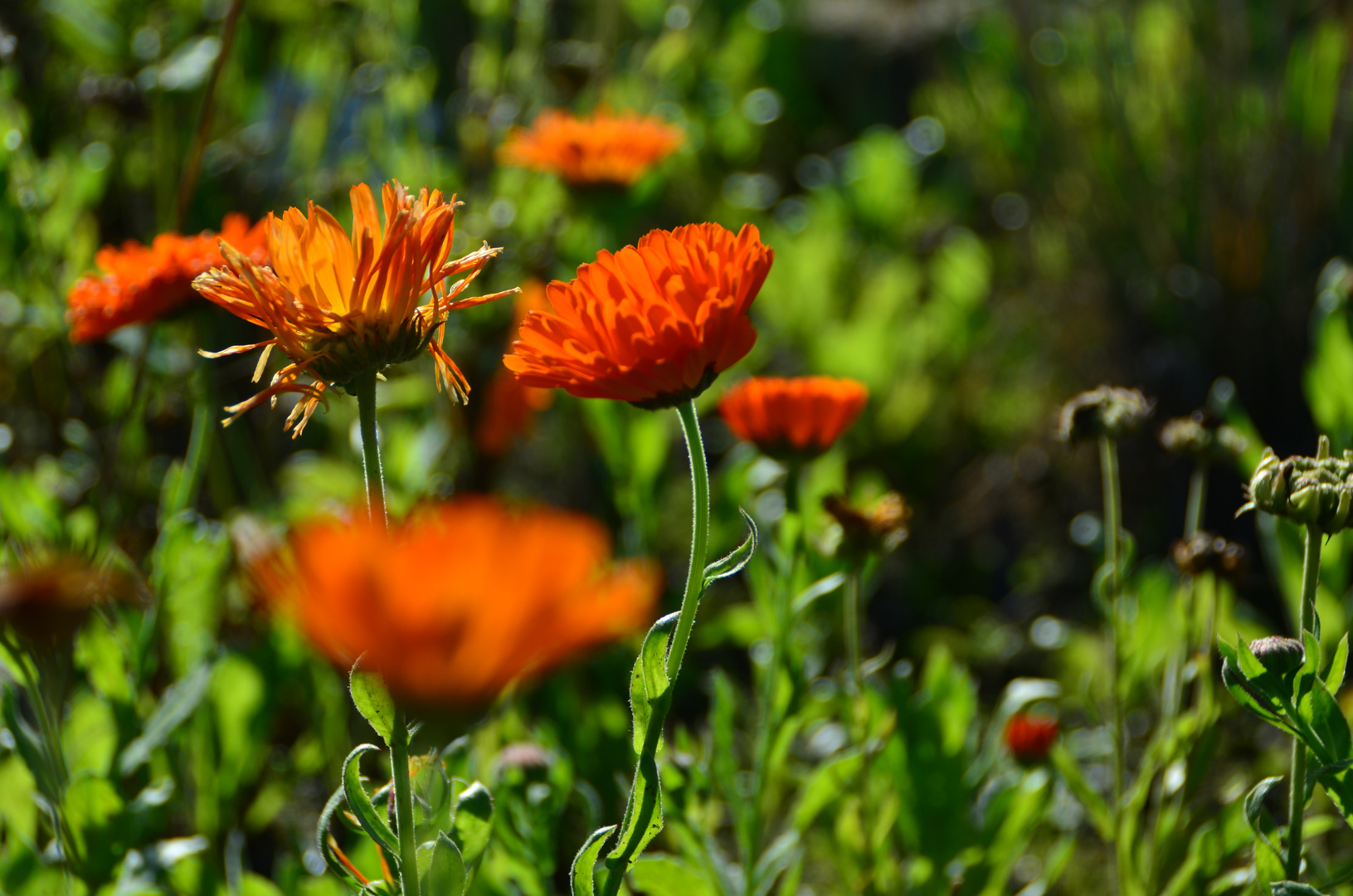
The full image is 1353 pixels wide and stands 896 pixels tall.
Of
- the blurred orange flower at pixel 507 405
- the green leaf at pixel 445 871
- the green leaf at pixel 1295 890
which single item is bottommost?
the blurred orange flower at pixel 507 405

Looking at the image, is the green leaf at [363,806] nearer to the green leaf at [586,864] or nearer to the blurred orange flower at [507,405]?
the green leaf at [586,864]

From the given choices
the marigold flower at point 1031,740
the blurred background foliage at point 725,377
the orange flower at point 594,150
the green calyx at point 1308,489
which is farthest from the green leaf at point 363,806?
the orange flower at point 594,150

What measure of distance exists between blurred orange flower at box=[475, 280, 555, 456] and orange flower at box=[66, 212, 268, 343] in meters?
0.62

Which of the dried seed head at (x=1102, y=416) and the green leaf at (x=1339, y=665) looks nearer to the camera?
the green leaf at (x=1339, y=665)

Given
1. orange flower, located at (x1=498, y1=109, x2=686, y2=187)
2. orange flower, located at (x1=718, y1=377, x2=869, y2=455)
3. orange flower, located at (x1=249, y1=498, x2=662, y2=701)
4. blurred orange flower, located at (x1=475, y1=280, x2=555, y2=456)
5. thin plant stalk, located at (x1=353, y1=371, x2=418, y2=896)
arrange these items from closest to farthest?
orange flower, located at (x1=249, y1=498, x2=662, y2=701) < thin plant stalk, located at (x1=353, y1=371, x2=418, y2=896) < orange flower, located at (x1=718, y1=377, x2=869, y2=455) < orange flower, located at (x1=498, y1=109, x2=686, y2=187) < blurred orange flower, located at (x1=475, y1=280, x2=555, y2=456)

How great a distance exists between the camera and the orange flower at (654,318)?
507 mm

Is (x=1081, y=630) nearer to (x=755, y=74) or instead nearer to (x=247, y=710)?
(x=247, y=710)

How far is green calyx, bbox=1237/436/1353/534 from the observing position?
0.60 metres

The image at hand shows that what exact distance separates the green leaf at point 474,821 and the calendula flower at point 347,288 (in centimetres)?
22

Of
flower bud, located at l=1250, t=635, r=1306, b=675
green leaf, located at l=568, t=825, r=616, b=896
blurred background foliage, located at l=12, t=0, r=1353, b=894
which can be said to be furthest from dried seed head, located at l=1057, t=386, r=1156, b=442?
green leaf, located at l=568, t=825, r=616, b=896

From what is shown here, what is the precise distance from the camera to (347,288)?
53cm

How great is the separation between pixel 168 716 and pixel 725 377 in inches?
44.6

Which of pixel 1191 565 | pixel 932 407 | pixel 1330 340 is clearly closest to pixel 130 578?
pixel 1191 565

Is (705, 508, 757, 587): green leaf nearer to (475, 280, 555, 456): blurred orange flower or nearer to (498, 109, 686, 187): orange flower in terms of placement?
(498, 109, 686, 187): orange flower
